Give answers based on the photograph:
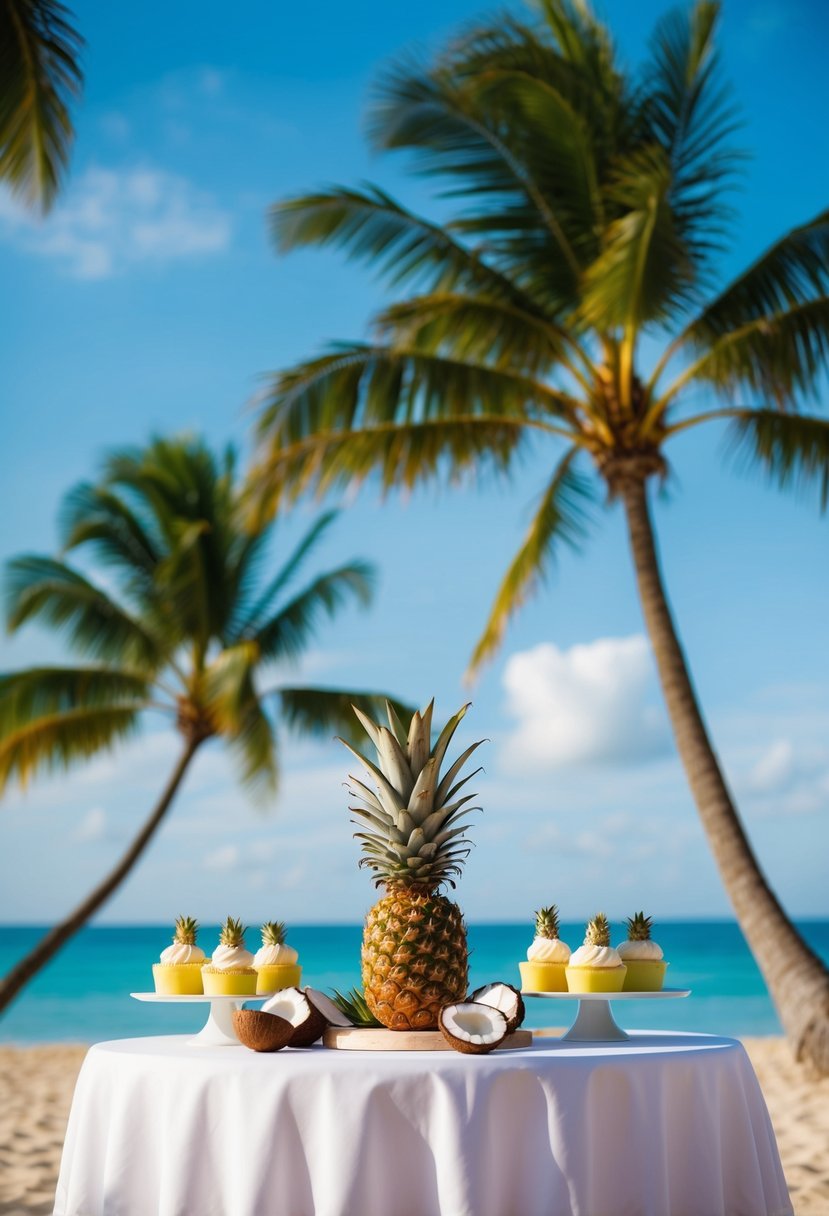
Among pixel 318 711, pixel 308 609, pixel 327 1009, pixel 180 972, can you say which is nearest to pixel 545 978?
pixel 327 1009

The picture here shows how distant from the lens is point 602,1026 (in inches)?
150

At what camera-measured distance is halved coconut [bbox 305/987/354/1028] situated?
12.6ft

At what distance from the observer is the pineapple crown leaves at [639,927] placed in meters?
4.04

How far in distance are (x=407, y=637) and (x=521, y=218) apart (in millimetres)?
37888

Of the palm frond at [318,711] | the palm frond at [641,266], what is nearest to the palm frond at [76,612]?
the palm frond at [318,711]

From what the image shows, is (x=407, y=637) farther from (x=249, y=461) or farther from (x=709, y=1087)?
(x=709, y=1087)

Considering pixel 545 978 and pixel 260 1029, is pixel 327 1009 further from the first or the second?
pixel 545 978

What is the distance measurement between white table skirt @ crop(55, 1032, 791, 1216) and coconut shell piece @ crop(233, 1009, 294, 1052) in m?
0.06

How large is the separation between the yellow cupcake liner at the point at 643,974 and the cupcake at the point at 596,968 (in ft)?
0.22

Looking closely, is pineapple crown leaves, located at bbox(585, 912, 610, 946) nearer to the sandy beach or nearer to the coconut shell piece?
the coconut shell piece

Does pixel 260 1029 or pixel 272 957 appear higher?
pixel 272 957

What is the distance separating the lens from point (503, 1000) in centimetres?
358

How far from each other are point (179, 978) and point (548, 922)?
1.16m

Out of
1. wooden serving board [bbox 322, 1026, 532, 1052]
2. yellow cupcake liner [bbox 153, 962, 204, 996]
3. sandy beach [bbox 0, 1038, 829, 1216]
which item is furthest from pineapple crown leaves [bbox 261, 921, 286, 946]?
sandy beach [bbox 0, 1038, 829, 1216]
